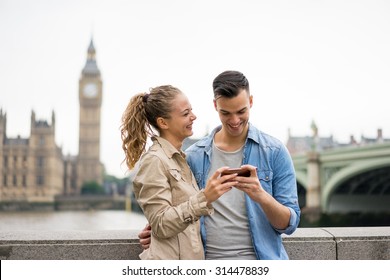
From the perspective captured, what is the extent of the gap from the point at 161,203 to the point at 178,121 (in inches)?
7.0

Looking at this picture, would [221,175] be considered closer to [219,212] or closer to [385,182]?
[219,212]

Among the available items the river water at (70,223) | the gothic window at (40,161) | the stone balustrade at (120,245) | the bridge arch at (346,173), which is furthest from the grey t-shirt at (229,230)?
the gothic window at (40,161)

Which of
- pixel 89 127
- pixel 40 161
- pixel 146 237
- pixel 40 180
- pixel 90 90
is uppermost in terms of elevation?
pixel 90 90

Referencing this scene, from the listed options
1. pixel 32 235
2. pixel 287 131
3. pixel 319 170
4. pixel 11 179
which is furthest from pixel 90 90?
pixel 32 235

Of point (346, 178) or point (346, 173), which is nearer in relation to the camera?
point (346, 173)

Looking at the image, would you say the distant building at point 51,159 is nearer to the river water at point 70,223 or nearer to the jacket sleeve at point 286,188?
the river water at point 70,223

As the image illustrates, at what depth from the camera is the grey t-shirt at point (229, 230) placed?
3.49 feet

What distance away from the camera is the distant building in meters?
26.2

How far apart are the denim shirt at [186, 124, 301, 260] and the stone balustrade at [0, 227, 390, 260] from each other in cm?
34

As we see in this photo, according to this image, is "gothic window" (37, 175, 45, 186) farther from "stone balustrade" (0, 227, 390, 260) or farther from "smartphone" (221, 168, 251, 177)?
"smartphone" (221, 168, 251, 177)

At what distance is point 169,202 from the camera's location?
37.4 inches

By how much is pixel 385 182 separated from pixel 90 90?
2986cm

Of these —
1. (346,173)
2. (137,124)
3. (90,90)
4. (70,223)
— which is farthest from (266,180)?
(90,90)

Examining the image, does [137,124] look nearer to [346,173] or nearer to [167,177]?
[167,177]
